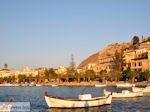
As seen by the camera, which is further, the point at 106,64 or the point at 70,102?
the point at 106,64

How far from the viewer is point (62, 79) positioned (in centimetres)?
14112

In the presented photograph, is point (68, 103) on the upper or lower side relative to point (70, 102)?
lower

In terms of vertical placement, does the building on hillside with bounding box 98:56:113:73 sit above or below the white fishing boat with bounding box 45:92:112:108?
above

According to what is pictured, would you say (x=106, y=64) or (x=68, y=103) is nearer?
(x=68, y=103)

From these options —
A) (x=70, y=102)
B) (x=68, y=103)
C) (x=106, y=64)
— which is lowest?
(x=68, y=103)

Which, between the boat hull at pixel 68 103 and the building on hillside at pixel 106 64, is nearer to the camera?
the boat hull at pixel 68 103

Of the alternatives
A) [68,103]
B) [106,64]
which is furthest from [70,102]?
[106,64]

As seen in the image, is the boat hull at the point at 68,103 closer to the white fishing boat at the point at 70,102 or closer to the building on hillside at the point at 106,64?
the white fishing boat at the point at 70,102

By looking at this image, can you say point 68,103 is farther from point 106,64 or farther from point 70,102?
point 106,64

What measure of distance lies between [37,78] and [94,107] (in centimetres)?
12144

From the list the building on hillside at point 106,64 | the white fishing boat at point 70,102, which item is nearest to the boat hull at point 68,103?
the white fishing boat at point 70,102

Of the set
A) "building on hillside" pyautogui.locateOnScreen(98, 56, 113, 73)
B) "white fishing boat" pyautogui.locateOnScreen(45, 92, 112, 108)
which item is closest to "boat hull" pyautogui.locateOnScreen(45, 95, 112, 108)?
"white fishing boat" pyautogui.locateOnScreen(45, 92, 112, 108)

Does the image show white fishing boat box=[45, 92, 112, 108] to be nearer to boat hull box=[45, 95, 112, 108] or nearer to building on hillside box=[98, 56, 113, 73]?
boat hull box=[45, 95, 112, 108]

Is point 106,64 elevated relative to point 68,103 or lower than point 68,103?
elevated
